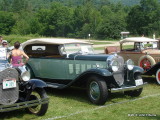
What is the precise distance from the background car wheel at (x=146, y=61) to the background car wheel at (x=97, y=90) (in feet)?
11.5

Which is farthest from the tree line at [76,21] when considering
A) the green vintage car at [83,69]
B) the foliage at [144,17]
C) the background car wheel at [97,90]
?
the background car wheel at [97,90]

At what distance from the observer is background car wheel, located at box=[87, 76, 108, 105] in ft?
20.4

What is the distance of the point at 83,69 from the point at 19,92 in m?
2.00

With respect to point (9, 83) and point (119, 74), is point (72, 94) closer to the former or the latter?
point (119, 74)

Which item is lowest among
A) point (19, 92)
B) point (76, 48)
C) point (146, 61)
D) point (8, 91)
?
point (19, 92)

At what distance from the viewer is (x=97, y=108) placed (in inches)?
239

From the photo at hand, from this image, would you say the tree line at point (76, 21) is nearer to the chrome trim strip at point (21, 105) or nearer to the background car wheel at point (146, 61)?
the background car wheel at point (146, 61)

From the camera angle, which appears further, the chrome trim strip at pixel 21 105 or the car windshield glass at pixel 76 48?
the car windshield glass at pixel 76 48

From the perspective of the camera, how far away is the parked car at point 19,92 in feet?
16.4

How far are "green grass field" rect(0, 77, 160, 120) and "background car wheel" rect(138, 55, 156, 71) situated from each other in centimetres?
177

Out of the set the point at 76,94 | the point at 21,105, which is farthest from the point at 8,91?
the point at 76,94

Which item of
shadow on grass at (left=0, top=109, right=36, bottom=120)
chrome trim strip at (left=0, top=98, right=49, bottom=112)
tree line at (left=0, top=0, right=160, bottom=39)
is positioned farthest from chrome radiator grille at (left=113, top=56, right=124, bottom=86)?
tree line at (left=0, top=0, right=160, bottom=39)

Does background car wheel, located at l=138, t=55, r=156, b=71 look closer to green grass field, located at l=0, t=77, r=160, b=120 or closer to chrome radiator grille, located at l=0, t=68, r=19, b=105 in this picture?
green grass field, located at l=0, t=77, r=160, b=120

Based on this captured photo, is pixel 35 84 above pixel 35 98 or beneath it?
above
